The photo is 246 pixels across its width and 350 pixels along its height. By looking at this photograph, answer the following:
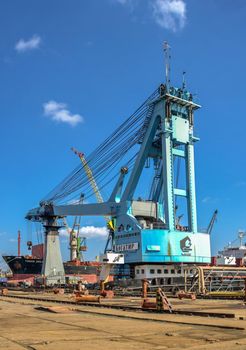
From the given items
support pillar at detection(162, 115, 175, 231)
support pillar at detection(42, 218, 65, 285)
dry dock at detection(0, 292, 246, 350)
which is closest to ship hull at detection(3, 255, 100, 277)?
support pillar at detection(42, 218, 65, 285)

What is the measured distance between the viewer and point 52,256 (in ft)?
351

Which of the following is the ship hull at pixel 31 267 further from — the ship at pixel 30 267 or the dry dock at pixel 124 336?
the dry dock at pixel 124 336

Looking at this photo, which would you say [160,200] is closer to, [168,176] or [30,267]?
[168,176]

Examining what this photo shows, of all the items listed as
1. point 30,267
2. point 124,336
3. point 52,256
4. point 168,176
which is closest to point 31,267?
point 30,267

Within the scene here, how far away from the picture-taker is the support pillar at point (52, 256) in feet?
344

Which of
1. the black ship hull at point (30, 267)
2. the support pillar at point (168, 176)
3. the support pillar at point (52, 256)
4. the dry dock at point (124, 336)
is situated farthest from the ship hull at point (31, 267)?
the dry dock at point (124, 336)

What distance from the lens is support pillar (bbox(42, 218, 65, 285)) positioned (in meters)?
105

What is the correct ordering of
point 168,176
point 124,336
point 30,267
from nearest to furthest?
point 124,336 → point 168,176 → point 30,267

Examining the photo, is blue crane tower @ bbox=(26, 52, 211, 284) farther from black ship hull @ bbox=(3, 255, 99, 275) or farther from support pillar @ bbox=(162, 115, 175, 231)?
black ship hull @ bbox=(3, 255, 99, 275)

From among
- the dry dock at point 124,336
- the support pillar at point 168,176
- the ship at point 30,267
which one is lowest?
the ship at point 30,267

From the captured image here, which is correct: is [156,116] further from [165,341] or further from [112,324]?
[165,341]

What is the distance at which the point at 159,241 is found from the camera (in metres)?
75.1

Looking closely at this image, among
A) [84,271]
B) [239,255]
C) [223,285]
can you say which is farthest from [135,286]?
[84,271]

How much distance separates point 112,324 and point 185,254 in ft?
192
